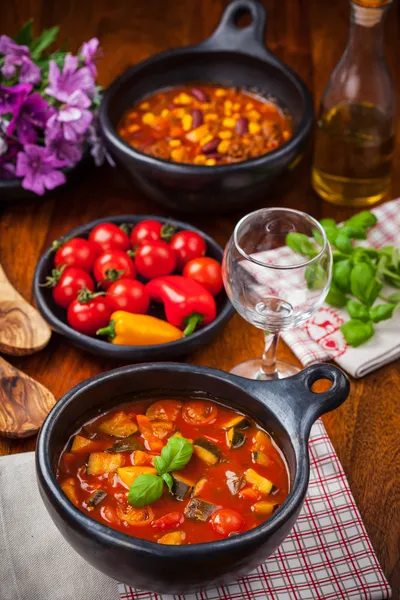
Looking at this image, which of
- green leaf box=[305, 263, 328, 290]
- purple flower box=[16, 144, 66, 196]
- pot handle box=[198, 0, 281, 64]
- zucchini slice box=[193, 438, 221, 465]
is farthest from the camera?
pot handle box=[198, 0, 281, 64]

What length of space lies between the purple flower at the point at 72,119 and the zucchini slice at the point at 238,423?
1171 mm

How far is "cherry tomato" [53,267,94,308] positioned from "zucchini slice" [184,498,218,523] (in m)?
0.79

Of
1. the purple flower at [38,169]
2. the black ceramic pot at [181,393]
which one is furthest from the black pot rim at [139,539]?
the purple flower at [38,169]

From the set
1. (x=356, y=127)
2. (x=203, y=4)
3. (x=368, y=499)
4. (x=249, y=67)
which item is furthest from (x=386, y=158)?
(x=203, y=4)

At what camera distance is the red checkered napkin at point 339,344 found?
2.21 m

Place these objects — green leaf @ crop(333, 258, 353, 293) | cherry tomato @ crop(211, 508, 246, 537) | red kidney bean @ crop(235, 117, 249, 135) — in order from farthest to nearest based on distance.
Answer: red kidney bean @ crop(235, 117, 249, 135)
green leaf @ crop(333, 258, 353, 293)
cherry tomato @ crop(211, 508, 246, 537)

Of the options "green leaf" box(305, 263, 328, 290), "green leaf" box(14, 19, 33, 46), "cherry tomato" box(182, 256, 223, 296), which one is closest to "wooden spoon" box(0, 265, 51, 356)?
"cherry tomato" box(182, 256, 223, 296)

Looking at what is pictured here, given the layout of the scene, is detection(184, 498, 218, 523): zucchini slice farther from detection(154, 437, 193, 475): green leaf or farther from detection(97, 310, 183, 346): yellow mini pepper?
detection(97, 310, 183, 346): yellow mini pepper

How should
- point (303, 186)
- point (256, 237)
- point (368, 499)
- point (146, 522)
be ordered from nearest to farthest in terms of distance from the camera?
1. point (146, 522)
2. point (368, 499)
3. point (256, 237)
4. point (303, 186)

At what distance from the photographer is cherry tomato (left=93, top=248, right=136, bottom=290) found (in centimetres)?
229

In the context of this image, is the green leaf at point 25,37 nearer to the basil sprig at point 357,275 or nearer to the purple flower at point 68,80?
the purple flower at point 68,80

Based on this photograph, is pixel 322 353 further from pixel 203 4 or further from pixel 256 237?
pixel 203 4

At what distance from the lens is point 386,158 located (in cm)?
265

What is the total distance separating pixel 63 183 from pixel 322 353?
1.01 m
